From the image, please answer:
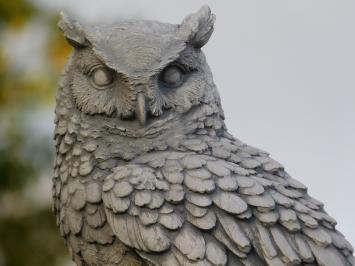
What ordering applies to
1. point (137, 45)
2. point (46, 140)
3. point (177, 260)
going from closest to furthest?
point (177, 260), point (137, 45), point (46, 140)

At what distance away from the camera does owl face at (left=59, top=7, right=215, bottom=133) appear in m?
2.24

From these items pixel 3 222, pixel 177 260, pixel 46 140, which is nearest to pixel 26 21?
pixel 46 140

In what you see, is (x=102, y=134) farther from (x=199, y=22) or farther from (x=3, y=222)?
(x=3, y=222)

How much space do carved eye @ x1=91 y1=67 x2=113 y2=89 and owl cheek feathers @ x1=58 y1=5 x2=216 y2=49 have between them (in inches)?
3.7

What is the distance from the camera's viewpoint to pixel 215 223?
2176 millimetres

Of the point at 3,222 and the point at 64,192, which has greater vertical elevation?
the point at 64,192

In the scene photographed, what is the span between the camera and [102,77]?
7.58 ft

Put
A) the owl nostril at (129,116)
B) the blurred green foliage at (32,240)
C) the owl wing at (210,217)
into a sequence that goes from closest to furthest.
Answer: the owl wing at (210,217) < the owl nostril at (129,116) < the blurred green foliage at (32,240)

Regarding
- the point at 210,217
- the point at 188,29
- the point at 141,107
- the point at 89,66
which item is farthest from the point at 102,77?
the point at 210,217

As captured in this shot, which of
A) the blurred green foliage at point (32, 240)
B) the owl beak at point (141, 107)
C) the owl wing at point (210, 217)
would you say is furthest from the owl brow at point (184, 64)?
the blurred green foliage at point (32, 240)

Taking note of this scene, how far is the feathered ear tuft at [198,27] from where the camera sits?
235 centimetres

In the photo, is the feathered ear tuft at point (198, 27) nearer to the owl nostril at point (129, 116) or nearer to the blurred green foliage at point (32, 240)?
the owl nostril at point (129, 116)

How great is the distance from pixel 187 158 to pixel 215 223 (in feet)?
0.71

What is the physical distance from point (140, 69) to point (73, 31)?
289 mm
